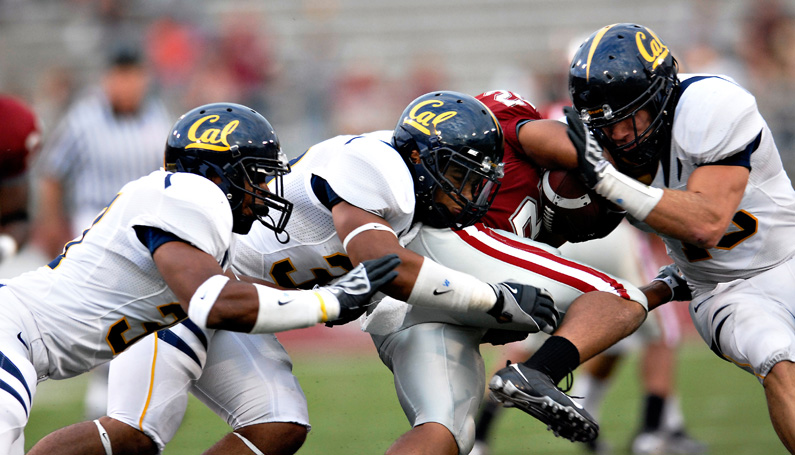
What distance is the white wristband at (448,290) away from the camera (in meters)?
3.30

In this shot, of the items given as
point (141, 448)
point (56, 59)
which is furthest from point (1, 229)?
point (56, 59)

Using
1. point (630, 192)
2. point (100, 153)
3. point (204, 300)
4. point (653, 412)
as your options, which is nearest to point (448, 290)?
point (630, 192)

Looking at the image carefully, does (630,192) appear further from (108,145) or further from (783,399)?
(108,145)

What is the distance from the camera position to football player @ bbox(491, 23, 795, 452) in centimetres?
342

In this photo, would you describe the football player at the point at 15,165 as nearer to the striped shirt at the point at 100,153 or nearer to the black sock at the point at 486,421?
the striped shirt at the point at 100,153

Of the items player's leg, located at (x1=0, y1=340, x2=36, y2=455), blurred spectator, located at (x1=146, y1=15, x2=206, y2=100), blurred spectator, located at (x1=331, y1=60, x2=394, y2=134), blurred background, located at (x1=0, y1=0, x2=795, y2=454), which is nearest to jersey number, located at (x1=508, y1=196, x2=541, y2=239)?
player's leg, located at (x1=0, y1=340, x2=36, y2=455)

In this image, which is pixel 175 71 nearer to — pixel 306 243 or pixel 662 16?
pixel 662 16

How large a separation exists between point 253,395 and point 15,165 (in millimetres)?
2545

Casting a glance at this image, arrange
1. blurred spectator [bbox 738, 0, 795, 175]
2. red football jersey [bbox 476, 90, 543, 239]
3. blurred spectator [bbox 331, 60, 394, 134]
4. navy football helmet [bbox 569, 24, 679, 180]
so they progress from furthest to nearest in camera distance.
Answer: blurred spectator [bbox 331, 60, 394, 134] < blurred spectator [bbox 738, 0, 795, 175] < red football jersey [bbox 476, 90, 543, 239] < navy football helmet [bbox 569, 24, 679, 180]

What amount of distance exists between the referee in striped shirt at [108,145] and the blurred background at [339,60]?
0.04m

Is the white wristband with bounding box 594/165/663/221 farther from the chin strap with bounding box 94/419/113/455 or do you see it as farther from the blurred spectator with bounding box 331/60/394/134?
the blurred spectator with bounding box 331/60/394/134

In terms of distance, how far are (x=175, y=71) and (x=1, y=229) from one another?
237 inches

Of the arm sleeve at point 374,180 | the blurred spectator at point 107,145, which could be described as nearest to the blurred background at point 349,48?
the blurred spectator at point 107,145

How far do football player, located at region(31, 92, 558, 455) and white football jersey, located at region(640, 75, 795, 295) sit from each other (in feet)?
2.28
